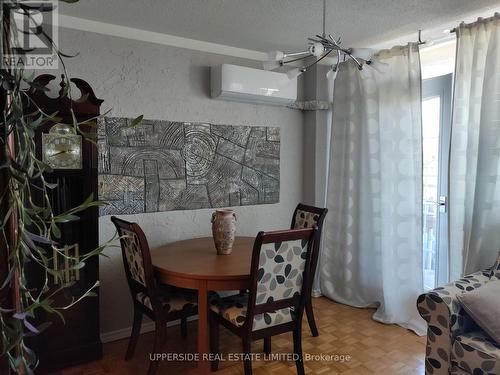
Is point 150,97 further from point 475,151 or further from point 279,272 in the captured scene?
point 475,151

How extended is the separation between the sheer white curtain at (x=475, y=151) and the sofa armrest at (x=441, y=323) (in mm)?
684

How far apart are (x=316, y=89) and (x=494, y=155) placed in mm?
1701

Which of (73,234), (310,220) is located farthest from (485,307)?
(73,234)

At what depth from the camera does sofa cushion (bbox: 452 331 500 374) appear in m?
1.70

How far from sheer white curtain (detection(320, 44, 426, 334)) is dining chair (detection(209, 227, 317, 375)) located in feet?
3.90

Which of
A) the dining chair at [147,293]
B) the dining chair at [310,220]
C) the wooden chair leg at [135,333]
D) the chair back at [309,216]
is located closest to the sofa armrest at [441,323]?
the dining chair at [310,220]

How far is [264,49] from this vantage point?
333cm

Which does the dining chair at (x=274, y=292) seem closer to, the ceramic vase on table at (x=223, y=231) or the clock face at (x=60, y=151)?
the ceramic vase on table at (x=223, y=231)

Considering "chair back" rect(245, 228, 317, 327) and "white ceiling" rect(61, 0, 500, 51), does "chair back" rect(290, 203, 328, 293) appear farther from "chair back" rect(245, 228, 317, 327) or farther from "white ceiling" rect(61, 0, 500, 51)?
"white ceiling" rect(61, 0, 500, 51)

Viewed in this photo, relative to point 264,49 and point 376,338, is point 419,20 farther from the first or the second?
point 376,338

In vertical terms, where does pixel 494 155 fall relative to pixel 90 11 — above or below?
below

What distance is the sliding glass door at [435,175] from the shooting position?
2.93 m

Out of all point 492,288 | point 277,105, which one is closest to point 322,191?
point 277,105

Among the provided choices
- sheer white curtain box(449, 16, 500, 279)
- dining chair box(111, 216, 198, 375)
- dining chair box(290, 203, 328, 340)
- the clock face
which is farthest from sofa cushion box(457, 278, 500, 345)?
the clock face
